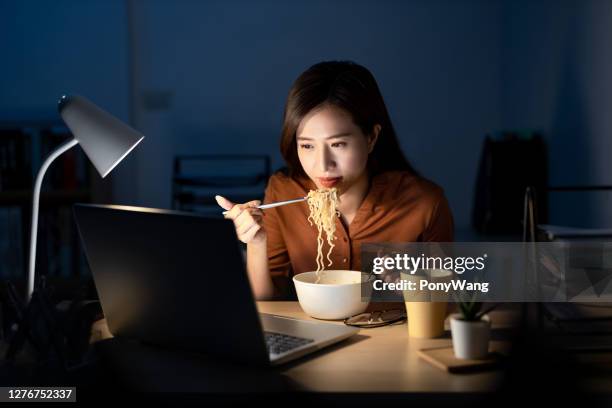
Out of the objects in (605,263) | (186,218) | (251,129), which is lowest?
(605,263)

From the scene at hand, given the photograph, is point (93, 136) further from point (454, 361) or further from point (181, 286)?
point (454, 361)

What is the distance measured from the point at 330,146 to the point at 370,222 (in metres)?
0.29

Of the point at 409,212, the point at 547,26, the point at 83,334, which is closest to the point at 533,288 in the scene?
the point at 409,212

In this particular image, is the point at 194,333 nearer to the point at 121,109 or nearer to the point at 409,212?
the point at 409,212

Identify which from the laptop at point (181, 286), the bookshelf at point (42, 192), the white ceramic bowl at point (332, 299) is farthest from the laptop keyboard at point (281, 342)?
→ the bookshelf at point (42, 192)

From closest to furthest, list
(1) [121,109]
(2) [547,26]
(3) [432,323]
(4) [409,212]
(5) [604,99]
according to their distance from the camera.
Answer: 1. (3) [432,323]
2. (4) [409,212]
3. (5) [604,99]
4. (2) [547,26]
5. (1) [121,109]

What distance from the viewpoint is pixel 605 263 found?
4.45 feet

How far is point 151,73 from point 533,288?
4.31m

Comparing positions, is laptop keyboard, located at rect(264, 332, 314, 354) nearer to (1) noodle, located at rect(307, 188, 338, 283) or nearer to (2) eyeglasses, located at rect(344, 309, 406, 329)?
(2) eyeglasses, located at rect(344, 309, 406, 329)

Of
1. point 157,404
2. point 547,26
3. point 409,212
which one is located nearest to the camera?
point 157,404

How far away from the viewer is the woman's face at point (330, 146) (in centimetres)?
169

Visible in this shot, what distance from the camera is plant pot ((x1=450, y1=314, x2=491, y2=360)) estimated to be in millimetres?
1122

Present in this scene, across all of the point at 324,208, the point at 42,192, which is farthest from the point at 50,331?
the point at 42,192

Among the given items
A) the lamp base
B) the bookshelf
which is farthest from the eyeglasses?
the bookshelf
